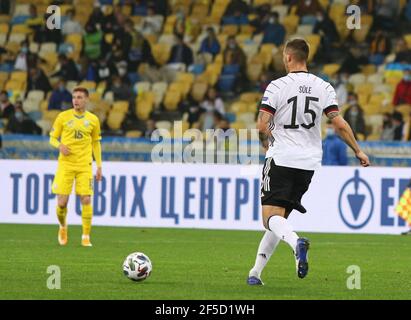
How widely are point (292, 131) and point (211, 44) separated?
15920 millimetres

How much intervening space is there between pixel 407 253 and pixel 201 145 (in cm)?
626

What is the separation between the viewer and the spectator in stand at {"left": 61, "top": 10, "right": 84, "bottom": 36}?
2756cm

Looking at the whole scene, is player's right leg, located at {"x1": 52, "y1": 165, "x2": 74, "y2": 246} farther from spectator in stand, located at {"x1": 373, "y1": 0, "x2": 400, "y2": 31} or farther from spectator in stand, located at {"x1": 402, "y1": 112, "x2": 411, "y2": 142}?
spectator in stand, located at {"x1": 373, "y1": 0, "x2": 400, "y2": 31}

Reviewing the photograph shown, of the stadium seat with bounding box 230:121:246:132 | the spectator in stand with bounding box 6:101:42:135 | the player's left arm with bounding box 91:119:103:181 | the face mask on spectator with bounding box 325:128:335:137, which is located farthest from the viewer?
the stadium seat with bounding box 230:121:246:132

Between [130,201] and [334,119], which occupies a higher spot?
[334,119]

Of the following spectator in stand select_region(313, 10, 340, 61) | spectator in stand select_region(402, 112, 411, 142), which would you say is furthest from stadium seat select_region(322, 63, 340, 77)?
spectator in stand select_region(402, 112, 411, 142)

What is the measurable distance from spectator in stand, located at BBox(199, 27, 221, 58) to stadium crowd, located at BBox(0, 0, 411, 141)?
0.07 ft

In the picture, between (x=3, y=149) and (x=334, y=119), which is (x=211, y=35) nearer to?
(x=3, y=149)

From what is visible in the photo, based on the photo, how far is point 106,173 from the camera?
20672 mm

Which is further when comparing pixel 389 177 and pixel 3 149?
pixel 3 149

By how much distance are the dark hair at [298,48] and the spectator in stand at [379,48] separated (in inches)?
609

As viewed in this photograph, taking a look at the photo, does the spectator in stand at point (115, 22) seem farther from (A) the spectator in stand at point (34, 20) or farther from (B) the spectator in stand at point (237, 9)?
(B) the spectator in stand at point (237, 9)

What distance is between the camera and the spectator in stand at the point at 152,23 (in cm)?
2758
